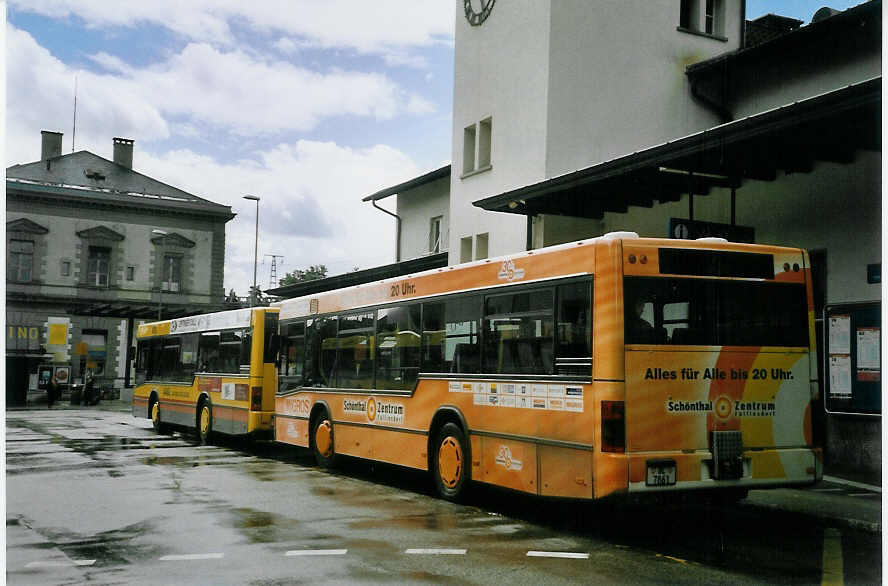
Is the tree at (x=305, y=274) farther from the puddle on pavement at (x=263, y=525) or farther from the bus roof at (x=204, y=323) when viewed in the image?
the puddle on pavement at (x=263, y=525)

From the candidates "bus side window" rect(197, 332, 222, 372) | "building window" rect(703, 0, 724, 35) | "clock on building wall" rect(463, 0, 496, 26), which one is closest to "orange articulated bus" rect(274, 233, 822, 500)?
"bus side window" rect(197, 332, 222, 372)

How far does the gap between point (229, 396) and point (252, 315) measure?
6.63 ft

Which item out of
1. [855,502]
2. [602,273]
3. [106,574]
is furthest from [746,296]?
[106,574]

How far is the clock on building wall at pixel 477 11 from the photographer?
76.7ft

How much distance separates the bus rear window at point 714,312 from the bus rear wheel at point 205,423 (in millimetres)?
14468

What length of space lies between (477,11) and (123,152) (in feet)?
162

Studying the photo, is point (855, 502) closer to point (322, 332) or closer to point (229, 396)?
point (322, 332)

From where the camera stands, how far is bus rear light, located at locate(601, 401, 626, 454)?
8875 millimetres

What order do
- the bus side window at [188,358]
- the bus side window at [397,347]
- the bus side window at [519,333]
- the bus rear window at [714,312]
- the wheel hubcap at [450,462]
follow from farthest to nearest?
the bus side window at [188,358], the bus side window at [397,347], the wheel hubcap at [450,462], the bus side window at [519,333], the bus rear window at [714,312]

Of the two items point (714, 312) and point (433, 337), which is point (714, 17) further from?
point (714, 312)

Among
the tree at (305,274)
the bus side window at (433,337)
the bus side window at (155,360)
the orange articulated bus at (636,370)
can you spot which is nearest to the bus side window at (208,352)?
the bus side window at (155,360)

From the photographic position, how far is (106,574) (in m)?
7.38

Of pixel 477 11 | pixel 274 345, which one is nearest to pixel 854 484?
pixel 274 345

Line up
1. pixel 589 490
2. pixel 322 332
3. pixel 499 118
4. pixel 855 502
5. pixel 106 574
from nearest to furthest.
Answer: pixel 106 574 < pixel 589 490 < pixel 855 502 < pixel 322 332 < pixel 499 118
